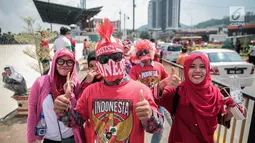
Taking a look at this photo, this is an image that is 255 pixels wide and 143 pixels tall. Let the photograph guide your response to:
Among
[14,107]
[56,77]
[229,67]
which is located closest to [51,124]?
[56,77]

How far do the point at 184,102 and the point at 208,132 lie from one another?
37 cm

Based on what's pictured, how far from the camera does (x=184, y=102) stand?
1958 mm

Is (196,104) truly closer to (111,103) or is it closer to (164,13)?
(111,103)

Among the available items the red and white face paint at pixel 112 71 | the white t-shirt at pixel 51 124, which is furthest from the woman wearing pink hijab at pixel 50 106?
the red and white face paint at pixel 112 71

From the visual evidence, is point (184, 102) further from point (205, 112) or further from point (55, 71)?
point (55, 71)

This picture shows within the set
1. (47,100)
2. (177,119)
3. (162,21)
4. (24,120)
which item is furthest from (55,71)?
(162,21)

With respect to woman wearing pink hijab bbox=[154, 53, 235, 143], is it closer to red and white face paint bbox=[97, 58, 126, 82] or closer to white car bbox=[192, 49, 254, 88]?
red and white face paint bbox=[97, 58, 126, 82]

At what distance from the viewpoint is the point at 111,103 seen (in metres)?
1.55

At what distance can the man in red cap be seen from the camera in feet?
5.07

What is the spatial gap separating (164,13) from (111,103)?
5431 inches

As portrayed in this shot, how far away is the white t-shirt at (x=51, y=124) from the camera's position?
6.80ft

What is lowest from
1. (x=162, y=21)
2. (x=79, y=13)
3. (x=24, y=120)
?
(x=24, y=120)

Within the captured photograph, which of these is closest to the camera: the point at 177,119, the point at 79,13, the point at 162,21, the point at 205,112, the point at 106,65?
the point at 106,65

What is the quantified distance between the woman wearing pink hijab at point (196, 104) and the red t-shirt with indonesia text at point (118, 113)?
502mm
